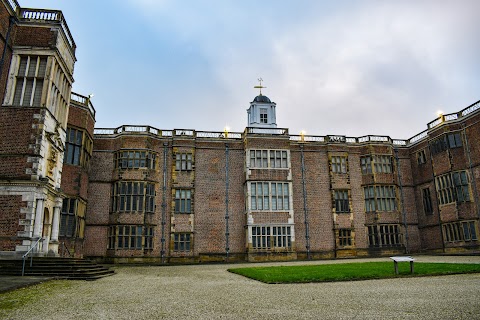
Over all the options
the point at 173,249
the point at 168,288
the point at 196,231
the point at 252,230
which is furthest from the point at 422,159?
the point at 168,288

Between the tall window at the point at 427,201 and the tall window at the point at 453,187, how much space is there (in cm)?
141

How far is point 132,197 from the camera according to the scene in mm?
26172

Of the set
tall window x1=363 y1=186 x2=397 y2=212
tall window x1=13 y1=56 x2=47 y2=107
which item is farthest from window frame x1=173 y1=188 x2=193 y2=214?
tall window x1=363 y1=186 x2=397 y2=212

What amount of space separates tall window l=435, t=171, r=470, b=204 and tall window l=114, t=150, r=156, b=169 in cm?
2328

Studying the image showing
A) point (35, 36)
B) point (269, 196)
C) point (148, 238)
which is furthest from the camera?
point (269, 196)

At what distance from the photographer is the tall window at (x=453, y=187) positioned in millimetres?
26203

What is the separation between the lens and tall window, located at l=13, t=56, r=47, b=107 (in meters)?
16.8

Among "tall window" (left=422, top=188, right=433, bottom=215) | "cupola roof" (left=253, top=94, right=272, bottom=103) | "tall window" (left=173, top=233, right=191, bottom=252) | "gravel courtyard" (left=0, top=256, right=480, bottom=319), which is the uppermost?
"cupola roof" (left=253, top=94, right=272, bottom=103)

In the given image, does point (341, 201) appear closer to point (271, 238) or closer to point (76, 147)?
point (271, 238)

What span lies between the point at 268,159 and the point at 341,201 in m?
7.35

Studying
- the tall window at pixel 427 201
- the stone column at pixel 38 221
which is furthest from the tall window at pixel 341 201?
the stone column at pixel 38 221

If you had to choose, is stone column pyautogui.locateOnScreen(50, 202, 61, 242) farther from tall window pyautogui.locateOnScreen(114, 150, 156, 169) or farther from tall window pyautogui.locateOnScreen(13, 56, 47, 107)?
tall window pyautogui.locateOnScreen(114, 150, 156, 169)

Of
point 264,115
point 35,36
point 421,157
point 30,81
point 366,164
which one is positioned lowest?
point 366,164

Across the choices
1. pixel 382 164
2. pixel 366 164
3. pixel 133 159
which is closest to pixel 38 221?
pixel 133 159
